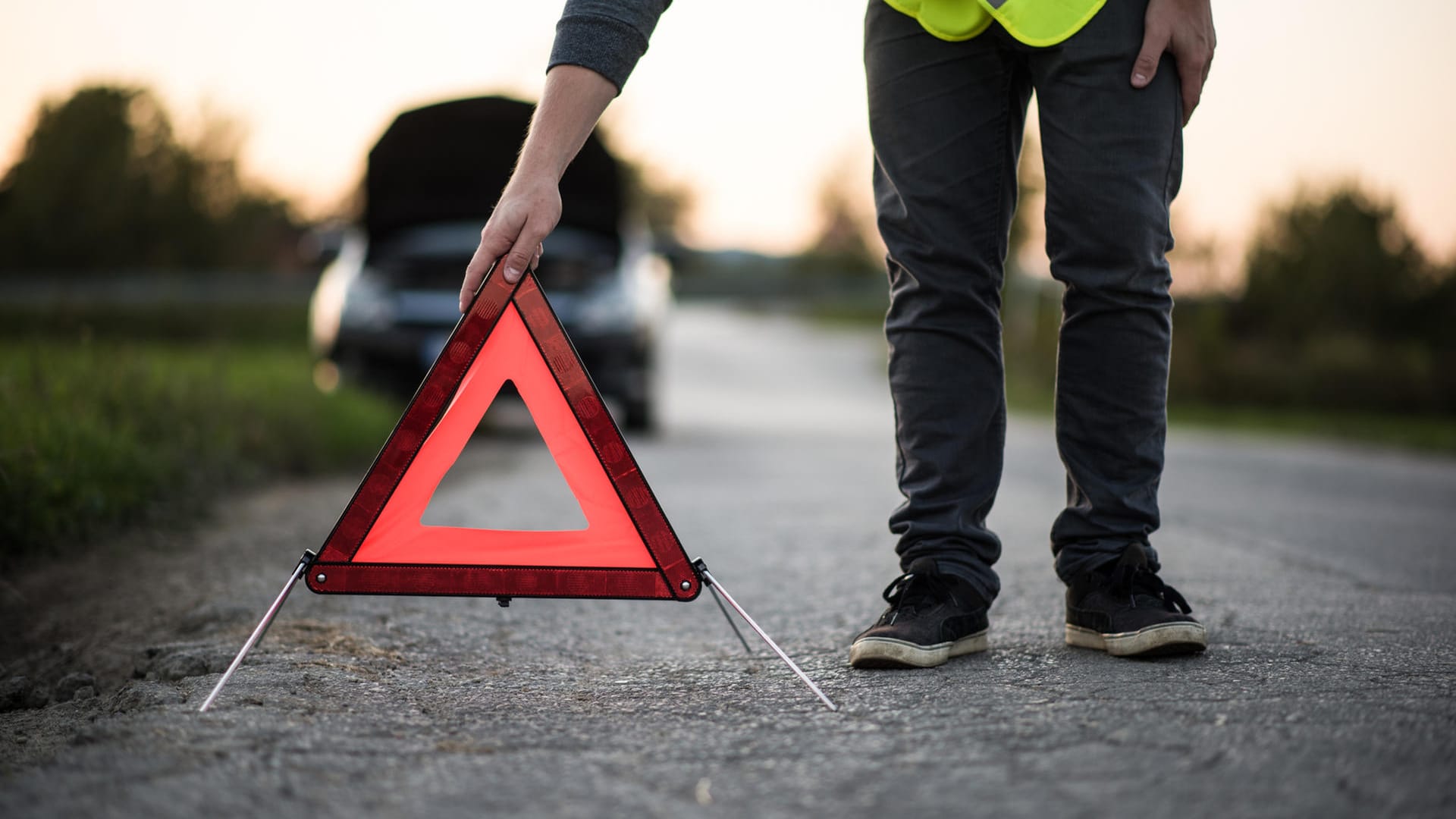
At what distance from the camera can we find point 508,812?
1.37 meters

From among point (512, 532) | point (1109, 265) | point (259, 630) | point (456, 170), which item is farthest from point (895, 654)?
point (456, 170)

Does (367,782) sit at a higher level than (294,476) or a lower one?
higher

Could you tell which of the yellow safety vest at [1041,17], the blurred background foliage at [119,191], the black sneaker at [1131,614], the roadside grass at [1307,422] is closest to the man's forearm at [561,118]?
the yellow safety vest at [1041,17]

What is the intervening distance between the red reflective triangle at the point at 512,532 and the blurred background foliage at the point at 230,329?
64.3 inches

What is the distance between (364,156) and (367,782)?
7258 millimetres

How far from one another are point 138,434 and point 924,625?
3.45m

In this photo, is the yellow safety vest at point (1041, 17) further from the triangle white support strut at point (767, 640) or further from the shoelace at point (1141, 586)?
the triangle white support strut at point (767, 640)

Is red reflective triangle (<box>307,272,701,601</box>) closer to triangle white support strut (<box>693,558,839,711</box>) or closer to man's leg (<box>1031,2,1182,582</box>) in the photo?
triangle white support strut (<box>693,558,839,711</box>)

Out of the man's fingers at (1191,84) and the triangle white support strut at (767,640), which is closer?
the triangle white support strut at (767,640)

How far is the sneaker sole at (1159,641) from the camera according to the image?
201 centimetres

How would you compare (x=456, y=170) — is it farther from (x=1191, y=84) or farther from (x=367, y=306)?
(x=1191, y=84)

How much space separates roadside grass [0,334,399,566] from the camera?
10.9 ft

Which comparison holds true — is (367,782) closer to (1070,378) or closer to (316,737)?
(316,737)

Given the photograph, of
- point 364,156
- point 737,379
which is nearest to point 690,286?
point 737,379
